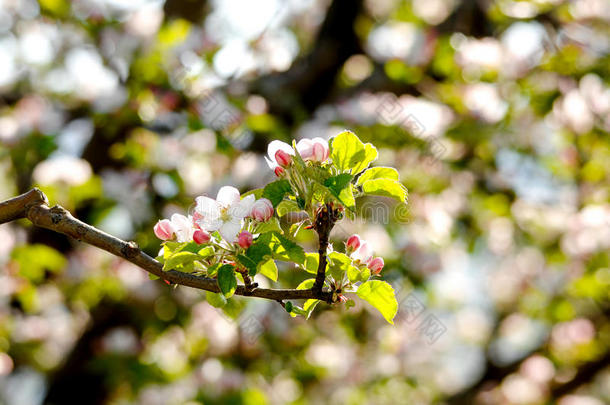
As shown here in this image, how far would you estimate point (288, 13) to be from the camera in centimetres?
360

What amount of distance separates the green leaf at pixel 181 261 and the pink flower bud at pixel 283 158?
0.16 m

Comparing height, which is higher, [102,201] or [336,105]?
Answer: [336,105]

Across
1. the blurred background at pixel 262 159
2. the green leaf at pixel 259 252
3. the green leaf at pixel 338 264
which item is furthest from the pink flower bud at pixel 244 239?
the blurred background at pixel 262 159

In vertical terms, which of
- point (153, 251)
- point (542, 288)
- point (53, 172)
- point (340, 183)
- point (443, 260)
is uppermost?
point (340, 183)

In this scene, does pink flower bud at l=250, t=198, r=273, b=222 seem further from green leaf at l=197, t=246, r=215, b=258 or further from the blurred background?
the blurred background

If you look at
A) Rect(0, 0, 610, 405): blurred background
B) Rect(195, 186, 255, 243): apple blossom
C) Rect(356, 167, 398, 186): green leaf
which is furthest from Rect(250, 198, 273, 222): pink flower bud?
Rect(0, 0, 610, 405): blurred background

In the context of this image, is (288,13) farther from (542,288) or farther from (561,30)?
(542,288)

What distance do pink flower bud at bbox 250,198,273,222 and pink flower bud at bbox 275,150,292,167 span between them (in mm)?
53

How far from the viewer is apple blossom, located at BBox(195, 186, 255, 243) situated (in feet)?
2.50

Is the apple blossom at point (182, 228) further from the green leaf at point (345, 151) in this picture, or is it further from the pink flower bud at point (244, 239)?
the green leaf at point (345, 151)

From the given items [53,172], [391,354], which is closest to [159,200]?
[53,172]

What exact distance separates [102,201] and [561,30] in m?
1.97

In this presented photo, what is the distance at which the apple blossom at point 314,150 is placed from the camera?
2.52 ft

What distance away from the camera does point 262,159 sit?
2.39 meters
